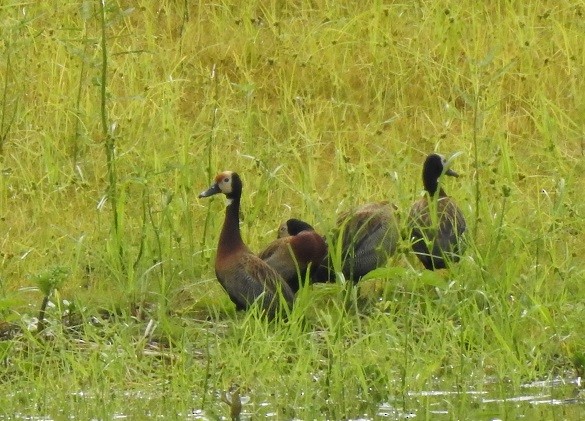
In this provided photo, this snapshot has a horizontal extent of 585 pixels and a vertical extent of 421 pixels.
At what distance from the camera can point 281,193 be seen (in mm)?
9586

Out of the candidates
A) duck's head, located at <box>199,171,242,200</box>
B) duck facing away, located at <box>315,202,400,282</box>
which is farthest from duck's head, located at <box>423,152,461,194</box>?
duck's head, located at <box>199,171,242,200</box>

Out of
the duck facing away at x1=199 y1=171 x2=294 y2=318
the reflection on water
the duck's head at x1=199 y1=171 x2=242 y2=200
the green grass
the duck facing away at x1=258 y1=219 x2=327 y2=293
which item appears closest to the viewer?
the reflection on water

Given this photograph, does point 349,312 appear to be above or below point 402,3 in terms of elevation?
below

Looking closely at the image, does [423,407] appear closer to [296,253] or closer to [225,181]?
[296,253]

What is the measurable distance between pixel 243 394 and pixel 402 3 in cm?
552

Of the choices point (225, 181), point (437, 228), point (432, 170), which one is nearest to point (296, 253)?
point (225, 181)

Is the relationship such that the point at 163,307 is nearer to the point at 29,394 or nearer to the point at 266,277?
the point at 266,277

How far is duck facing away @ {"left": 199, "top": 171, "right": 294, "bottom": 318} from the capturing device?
26.0 feet

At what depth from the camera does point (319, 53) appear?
11258mm

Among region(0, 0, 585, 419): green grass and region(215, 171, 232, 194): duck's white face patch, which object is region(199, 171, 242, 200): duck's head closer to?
region(215, 171, 232, 194): duck's white face patch

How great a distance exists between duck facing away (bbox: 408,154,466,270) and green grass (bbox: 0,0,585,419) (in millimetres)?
103

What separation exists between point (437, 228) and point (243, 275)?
992mm

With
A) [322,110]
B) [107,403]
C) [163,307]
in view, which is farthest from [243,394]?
[322,110]

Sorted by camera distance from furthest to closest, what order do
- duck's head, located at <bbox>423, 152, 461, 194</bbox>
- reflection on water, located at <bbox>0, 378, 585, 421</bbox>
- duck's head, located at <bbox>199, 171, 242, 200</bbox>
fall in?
duck's head, located at <bbox>423, 152, 461, 194</bbox>
duck's head, located at <bbox>199, 171, 242, 200</bbox>
reflection on water, located at <bbox>0, 378, 585, 421</bbox>
